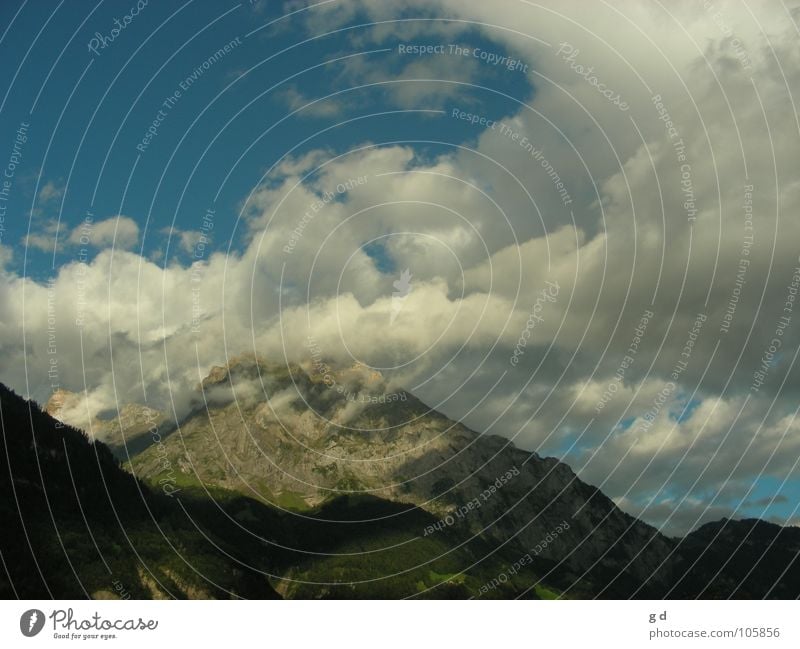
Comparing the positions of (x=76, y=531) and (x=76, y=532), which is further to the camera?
(x=76, y=531)

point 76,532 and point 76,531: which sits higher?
point 76,531
